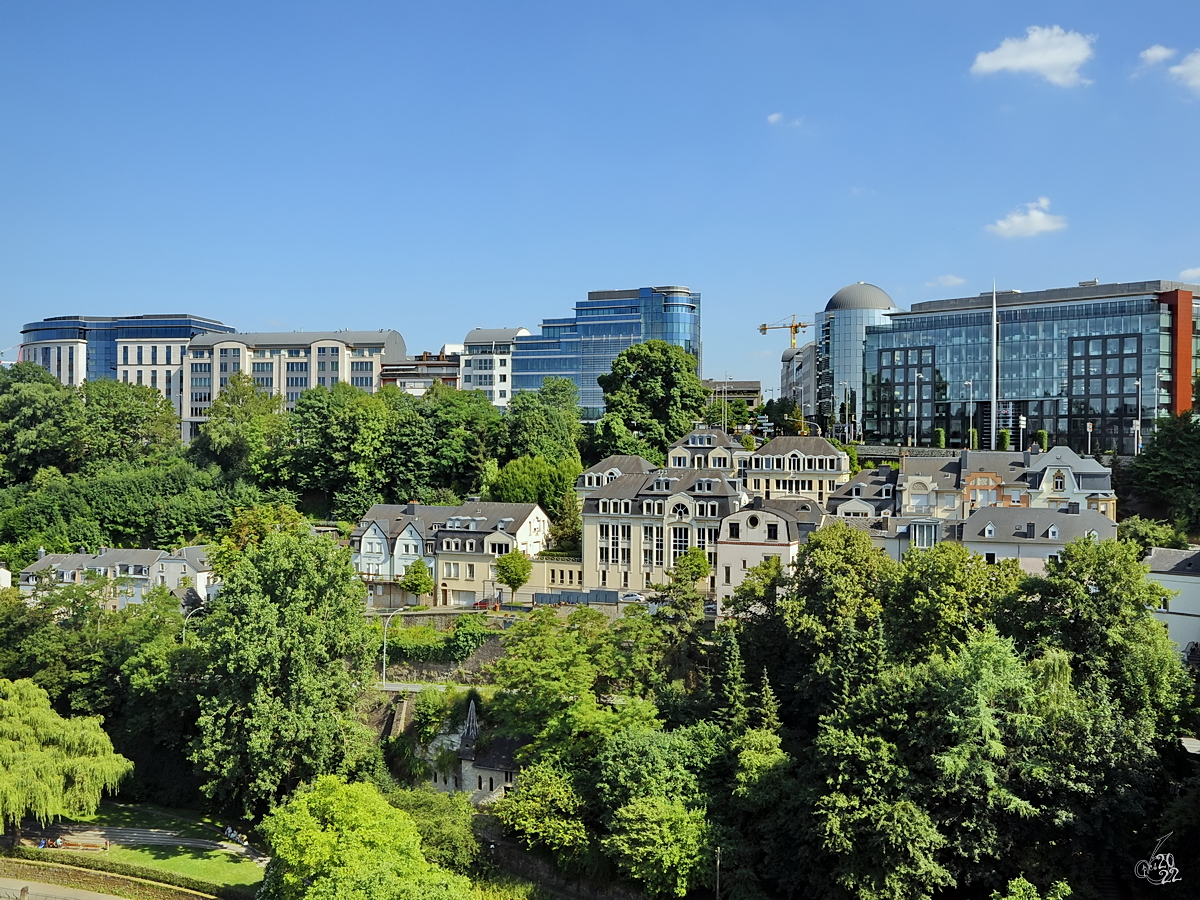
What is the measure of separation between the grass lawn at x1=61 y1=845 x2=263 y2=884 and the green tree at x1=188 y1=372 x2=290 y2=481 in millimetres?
38739

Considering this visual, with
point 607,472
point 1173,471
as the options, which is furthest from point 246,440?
point 1173,471

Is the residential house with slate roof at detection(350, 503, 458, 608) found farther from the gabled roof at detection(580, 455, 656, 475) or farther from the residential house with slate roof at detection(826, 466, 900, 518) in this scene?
the residential house with slate roof at detection(826, 466, 900, 518)

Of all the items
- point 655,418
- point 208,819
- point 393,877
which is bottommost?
point 208,819

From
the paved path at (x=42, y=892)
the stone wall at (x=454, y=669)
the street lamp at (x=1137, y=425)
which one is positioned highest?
the street lamp at (x=1137, y=425)

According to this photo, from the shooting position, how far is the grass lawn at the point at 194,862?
39.4 m

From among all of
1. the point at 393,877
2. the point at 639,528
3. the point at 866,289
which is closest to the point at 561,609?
the point at 639,528

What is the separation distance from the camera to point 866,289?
336 ft

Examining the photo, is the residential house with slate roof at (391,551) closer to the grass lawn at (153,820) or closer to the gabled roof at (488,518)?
the gabled roof at (488,518)

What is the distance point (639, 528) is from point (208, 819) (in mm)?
25821

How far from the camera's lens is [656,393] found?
256 ft

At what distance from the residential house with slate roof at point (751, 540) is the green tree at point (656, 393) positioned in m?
23.8

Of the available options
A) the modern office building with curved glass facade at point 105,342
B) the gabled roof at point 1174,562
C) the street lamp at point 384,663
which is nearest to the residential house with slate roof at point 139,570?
the street lamp at point 384,663

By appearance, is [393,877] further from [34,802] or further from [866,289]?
[866,289]

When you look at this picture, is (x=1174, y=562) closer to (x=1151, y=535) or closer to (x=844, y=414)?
(x=1151, y=535)
